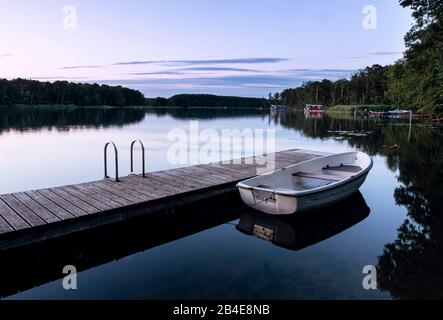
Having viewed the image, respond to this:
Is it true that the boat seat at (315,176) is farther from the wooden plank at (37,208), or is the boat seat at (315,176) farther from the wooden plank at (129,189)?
the wooden plank at (37,208)

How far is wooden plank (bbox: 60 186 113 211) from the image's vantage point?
269 inches

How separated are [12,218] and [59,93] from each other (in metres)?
113

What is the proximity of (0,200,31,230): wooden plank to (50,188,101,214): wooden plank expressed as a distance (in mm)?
1012

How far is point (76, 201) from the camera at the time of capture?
7105mm

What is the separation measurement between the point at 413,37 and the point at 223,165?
32348 mm

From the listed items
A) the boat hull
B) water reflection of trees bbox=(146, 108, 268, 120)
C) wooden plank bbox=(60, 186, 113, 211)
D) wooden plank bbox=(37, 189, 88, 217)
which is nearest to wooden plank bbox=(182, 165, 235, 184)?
the boat hull

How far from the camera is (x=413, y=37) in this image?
3538 centimetres

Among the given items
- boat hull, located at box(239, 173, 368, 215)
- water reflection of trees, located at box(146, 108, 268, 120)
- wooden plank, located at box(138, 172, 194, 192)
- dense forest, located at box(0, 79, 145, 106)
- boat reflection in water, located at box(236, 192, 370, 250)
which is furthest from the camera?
dense forest, located at box(0, 79, 145, 106)

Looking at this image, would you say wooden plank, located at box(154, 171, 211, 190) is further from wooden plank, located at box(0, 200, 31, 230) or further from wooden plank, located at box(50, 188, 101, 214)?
wooden plank, located at box(0, 200, 31, 230)
